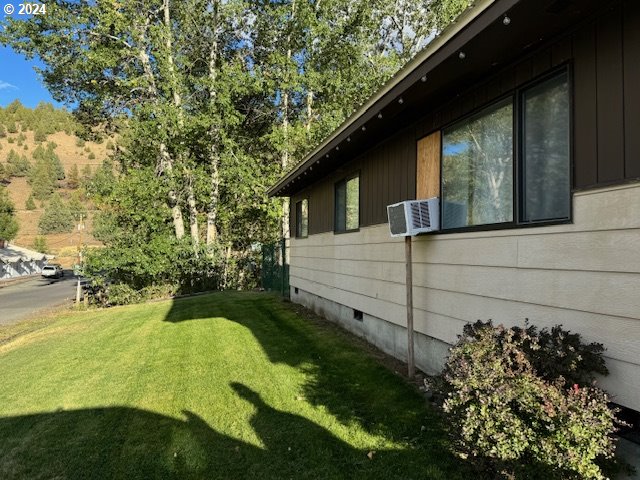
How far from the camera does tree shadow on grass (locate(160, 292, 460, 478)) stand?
3811mm

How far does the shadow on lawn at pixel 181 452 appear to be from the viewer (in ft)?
11.1

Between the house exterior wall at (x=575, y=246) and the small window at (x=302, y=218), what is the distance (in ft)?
18.6

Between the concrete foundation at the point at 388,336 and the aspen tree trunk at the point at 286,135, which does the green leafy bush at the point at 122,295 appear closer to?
the aspen tree trunk at the point at 286,135

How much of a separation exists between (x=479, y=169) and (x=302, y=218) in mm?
8148

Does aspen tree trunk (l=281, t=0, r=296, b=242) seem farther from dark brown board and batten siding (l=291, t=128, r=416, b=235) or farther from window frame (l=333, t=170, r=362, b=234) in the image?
dark brown board and batten siding (l=291, t=128, r=416, b=235)

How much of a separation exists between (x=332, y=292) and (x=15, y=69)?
1611 inches

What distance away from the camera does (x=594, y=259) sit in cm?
287

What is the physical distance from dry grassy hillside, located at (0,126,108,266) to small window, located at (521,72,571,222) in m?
60.0

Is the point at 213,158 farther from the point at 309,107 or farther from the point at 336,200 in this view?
the point at 336,200

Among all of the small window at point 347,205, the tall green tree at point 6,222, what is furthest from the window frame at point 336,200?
the tall green tree at point 6,222

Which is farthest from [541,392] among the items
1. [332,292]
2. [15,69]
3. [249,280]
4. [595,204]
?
[15,69]

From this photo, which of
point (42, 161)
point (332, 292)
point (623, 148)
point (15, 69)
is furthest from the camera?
point (42, 161)

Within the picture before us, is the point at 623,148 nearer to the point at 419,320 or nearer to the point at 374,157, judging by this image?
the point at 419,320

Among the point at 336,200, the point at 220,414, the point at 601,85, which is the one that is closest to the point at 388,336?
the point at 220,414
